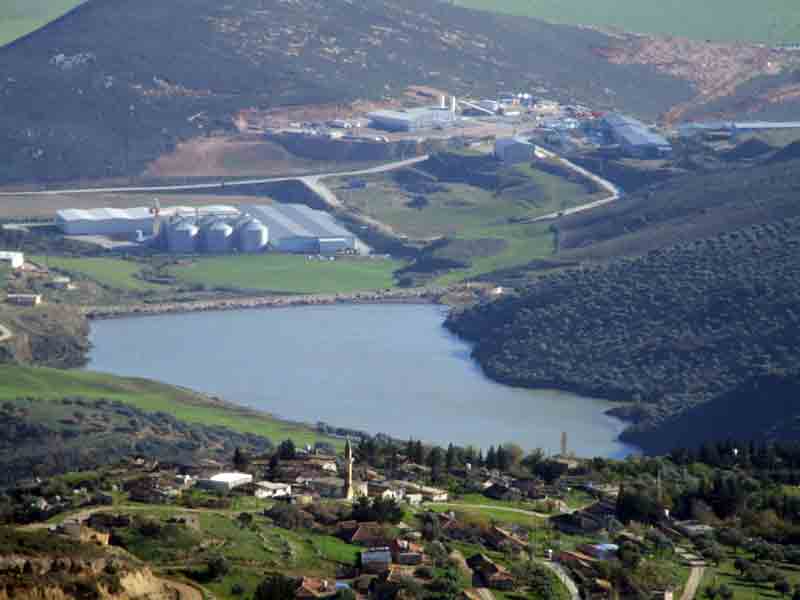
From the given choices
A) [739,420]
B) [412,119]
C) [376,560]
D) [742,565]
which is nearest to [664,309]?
[739,420]

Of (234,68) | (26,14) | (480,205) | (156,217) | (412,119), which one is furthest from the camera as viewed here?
(26,14)

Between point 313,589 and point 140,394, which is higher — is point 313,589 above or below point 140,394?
above

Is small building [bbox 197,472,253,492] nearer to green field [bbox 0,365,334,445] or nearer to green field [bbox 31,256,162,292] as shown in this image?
green field [bbox 0,365,334,445]

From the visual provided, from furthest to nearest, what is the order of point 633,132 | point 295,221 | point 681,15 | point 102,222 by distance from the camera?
point 681,15 → point 633,132 → point 295,221 → point 102,222

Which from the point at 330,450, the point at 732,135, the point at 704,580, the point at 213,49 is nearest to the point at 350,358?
the point at 330,450

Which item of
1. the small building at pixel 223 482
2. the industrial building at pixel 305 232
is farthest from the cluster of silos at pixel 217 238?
the small building at pixel 223 482

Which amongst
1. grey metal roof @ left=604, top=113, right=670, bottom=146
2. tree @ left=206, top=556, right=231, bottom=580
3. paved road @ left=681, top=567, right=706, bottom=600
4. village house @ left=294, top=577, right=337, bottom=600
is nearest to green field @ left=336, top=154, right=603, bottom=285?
grey metal roof @ left=604, top=113, right=670, bottom=146

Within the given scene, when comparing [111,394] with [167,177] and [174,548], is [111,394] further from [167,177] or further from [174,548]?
[167,177]

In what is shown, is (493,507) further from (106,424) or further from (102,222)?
(102,222)
